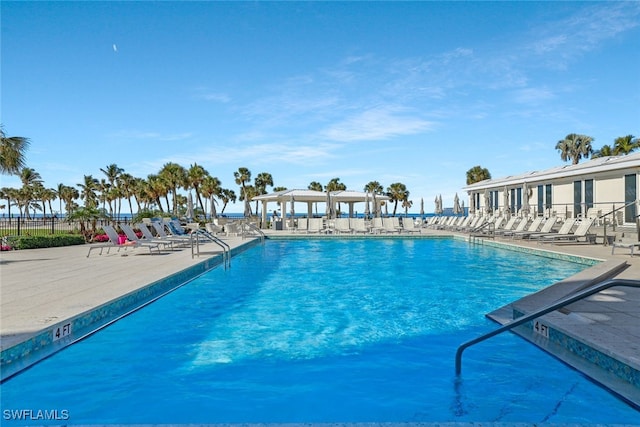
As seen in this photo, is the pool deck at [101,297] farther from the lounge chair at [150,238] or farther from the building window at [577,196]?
the building window at [577,196]

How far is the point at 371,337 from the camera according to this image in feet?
17.1

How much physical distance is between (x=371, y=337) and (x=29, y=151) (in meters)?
11.8

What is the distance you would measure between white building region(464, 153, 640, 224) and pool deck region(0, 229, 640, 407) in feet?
21.1

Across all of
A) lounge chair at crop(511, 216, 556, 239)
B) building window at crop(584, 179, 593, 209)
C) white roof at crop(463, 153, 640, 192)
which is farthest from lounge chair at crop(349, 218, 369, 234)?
building window at crop(584, 179, 593, 209)

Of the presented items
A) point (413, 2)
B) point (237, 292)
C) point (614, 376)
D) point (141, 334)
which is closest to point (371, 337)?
point (614, 376)

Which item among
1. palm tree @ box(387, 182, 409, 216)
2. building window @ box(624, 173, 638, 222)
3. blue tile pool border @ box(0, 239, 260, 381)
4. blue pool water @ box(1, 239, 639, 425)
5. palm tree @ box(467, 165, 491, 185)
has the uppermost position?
palm tree @ box(467, 165, 491, 185)

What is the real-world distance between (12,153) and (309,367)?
11167 mm

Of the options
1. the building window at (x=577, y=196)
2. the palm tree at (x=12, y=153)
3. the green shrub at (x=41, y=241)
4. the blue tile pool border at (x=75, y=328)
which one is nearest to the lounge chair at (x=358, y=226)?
the building window at (x=577, y=196)

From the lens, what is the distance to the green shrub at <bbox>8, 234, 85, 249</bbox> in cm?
1289

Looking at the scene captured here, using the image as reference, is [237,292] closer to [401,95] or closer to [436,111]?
[401,95]

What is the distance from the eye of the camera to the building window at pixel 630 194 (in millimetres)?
14805

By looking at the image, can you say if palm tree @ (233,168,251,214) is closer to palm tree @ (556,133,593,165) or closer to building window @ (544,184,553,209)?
building window @ (544,184,553,209)

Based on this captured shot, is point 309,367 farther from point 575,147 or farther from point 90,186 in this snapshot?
point 90,186

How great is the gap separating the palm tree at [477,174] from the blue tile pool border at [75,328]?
40441 millimetres
